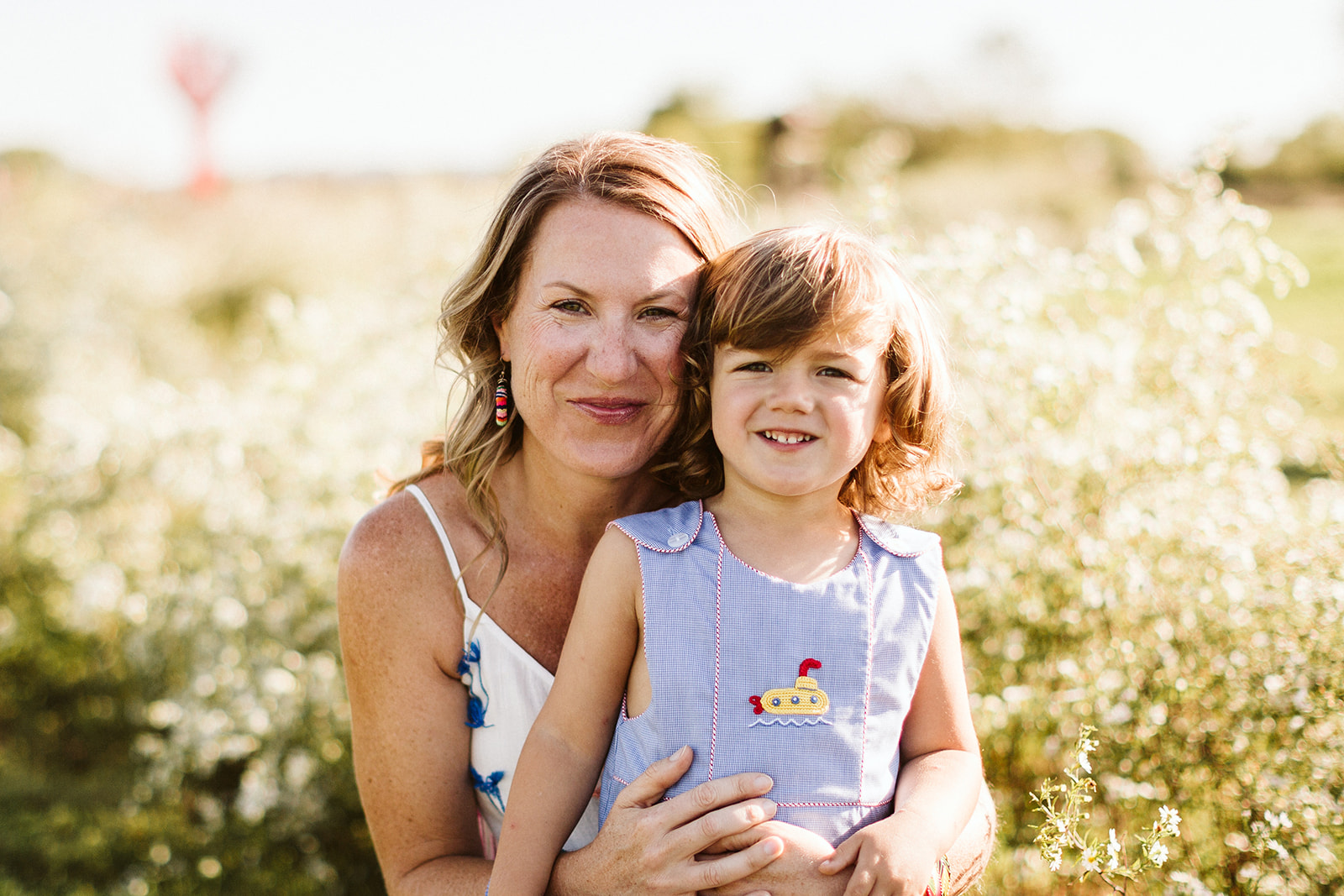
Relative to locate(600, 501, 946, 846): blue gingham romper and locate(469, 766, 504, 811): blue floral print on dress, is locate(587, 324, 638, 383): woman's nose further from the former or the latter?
locate(469, 766, 504, 811): blue floral print on dress

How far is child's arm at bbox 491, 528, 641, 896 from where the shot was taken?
181 cm

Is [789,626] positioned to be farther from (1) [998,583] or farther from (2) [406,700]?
(1) [998,583]

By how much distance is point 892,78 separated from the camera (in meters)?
24.8

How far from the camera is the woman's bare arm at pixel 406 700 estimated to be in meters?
2.15

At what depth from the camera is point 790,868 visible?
5.58 feet

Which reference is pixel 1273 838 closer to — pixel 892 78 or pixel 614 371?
pixel 614 371

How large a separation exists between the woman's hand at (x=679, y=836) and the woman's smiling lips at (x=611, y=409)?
70 cm

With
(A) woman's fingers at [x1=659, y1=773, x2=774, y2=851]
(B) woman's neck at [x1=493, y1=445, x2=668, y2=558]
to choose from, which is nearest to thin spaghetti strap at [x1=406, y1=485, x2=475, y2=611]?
(B) woman's neck at [x1=493, y1=445, x2=668, y2=558]

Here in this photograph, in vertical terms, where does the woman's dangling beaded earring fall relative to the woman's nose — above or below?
below

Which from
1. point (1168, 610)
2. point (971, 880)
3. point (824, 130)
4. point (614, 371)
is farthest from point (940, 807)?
point (824, 130)

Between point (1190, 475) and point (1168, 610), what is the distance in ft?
1.63

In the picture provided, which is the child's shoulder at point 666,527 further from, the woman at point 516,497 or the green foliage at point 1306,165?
the green foliage at point 1306,165

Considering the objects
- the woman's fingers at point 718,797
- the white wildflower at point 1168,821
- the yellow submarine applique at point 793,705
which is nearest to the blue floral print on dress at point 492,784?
the woman's fingers at point 718,797

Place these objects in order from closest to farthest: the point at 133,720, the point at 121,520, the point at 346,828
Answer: the point at 346,828
the point at 133,720
the point at 121,520
